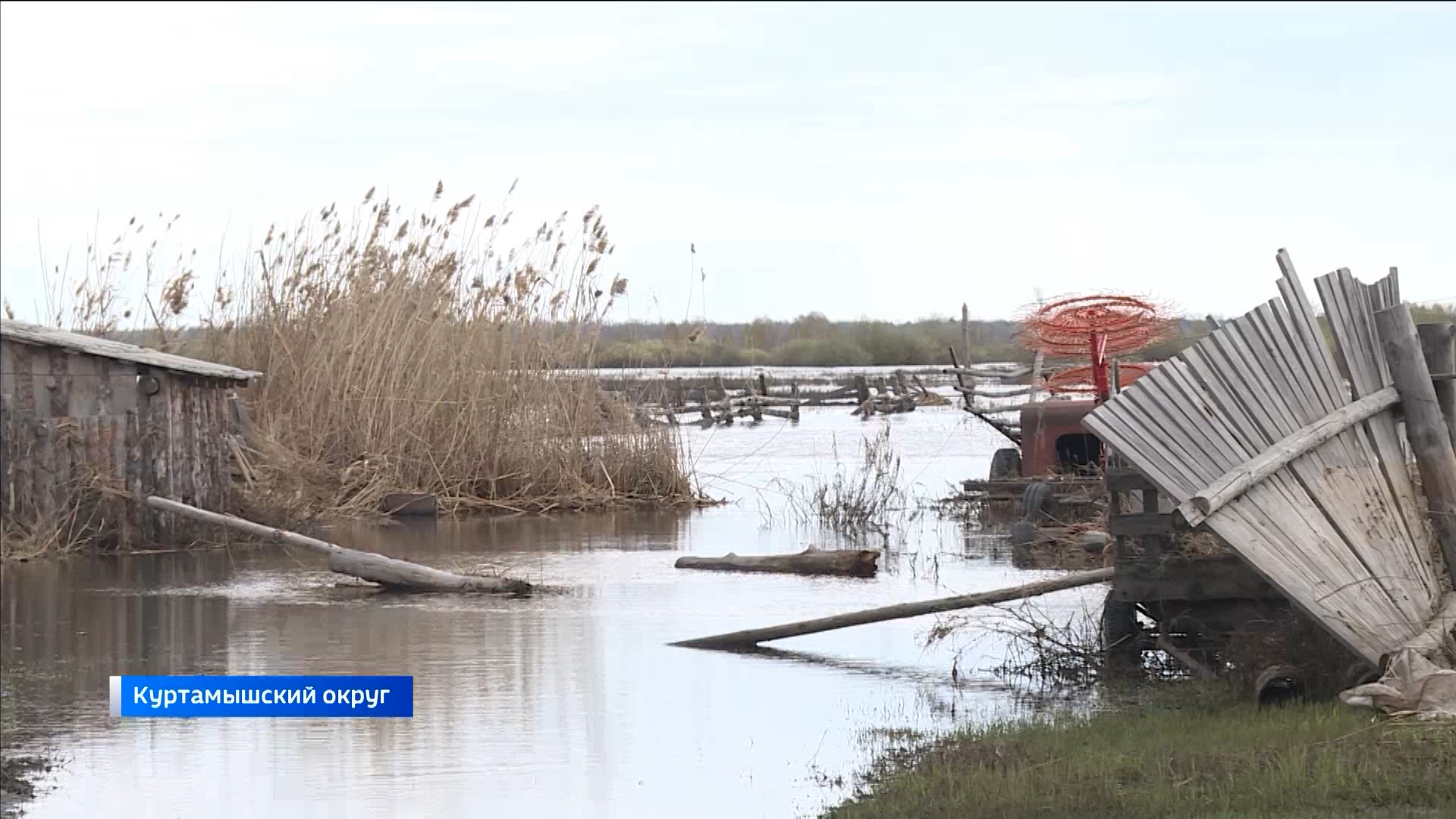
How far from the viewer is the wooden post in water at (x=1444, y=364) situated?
380 inches

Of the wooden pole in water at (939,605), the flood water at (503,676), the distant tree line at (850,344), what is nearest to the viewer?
the flood water at (503,676)

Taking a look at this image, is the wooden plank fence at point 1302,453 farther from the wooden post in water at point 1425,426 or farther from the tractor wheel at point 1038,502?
the tractor wheel at point 1038,502

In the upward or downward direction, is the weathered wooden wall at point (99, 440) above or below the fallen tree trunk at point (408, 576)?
above

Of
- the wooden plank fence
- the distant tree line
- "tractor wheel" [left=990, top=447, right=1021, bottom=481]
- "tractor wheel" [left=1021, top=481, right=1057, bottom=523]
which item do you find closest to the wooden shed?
"tractor wheel" [left=1021, top=481, right=1057, bottom=523]

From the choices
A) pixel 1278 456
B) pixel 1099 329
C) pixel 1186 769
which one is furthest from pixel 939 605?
pixel 1099 329

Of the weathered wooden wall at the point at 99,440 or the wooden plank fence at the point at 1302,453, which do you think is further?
the weathered wooden wall at the point at 99,440

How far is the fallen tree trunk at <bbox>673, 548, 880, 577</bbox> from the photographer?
15.5 m

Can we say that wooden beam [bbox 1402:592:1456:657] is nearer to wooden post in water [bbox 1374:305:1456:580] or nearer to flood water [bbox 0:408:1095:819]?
wooden post in water [bbox 1374:305:1456:580]

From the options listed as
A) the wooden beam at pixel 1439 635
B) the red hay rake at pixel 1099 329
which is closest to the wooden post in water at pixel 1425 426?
the wooden beam at pixel 1439 635

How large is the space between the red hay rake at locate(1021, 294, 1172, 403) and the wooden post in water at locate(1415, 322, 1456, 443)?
809 centimetres

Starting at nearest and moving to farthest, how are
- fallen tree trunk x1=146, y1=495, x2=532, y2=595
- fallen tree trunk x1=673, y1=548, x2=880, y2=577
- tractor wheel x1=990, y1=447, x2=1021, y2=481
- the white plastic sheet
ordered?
1. the white plastic sheet
2. fallen tree trunk x1=146, y1=495, x2=532, y2=595
3. fallen tree trunk x1=673, y1=548, x2=880, y2=577
4. tractor wheel x1=990, y1=447, x2=1021, y2=481

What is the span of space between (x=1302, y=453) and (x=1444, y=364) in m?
1.01

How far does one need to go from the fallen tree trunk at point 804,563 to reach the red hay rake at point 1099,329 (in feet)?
12.0

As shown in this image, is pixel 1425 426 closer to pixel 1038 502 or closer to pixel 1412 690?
pixel 1412 690
